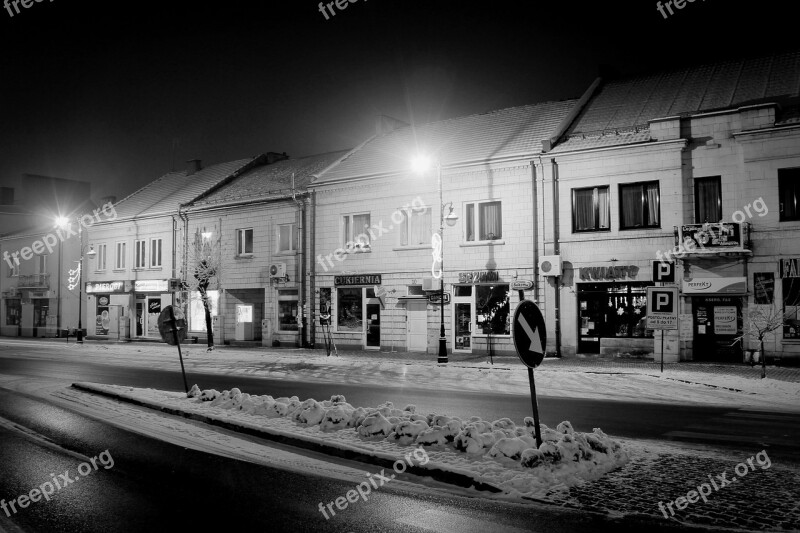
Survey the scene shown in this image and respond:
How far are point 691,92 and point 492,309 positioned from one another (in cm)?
1136

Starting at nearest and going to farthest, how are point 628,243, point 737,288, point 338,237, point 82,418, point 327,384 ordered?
point 82,418
point 327,384
point 737,288
point 628,243
point 338,237

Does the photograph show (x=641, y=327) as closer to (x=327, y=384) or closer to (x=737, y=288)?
(x=737, y=288)

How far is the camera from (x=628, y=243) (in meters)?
23.0

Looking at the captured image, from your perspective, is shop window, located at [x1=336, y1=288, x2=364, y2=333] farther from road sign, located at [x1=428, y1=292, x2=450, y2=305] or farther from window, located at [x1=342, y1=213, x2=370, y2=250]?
road sign, located at [x1=428, y1=292, x2=450, y2=305]

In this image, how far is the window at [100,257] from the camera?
41.8 m

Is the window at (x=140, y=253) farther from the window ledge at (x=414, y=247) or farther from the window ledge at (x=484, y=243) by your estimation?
the window ledge at (x=484, y=243)

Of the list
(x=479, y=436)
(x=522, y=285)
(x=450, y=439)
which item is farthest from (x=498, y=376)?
(x=479, y=436)

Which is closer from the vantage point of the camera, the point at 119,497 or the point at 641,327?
the point at 119,497

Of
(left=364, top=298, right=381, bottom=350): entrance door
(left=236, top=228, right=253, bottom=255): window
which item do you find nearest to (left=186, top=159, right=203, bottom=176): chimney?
(left=236, top=228, right=253, bottom=255): window

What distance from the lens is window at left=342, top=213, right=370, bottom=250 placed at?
29328mm

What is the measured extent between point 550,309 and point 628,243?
146 inches

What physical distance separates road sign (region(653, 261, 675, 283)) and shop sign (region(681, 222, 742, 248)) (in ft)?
3.21

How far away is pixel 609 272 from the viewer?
2308 cm

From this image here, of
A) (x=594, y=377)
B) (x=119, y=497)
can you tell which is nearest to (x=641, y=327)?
(x=594, y=377)
